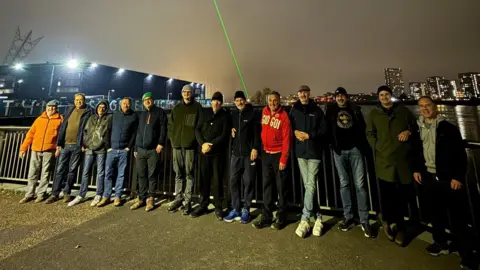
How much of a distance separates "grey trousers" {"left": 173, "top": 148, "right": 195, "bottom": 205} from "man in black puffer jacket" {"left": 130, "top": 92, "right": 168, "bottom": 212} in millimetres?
497

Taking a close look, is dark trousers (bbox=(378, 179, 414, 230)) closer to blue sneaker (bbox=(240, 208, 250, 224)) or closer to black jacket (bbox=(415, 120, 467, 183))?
black jacket (bbox=(415, 120, 467, 183))

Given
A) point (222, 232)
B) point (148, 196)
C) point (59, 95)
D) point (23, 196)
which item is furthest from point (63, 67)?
point (222, 232)

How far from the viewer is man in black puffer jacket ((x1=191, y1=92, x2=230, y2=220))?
3.80 m

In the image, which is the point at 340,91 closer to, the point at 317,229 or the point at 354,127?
the point at 354,127

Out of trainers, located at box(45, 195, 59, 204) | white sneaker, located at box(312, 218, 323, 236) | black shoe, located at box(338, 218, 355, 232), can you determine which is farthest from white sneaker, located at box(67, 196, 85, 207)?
black shoe, located at box(338, 218, 355, 232)

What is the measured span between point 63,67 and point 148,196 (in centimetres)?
3805

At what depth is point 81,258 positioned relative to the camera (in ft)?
8.38

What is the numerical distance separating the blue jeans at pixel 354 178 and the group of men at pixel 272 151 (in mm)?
16

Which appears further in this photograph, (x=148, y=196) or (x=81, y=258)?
(x=148, y=196)

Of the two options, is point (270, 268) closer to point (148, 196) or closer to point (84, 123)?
point (148, 196)

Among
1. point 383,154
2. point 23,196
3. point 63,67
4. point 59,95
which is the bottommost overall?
point 23,196

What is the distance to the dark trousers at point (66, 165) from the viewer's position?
4617 millimetres

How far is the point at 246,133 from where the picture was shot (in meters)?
3.71

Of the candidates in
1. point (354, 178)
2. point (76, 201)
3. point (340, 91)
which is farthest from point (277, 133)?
point (76, 201)
